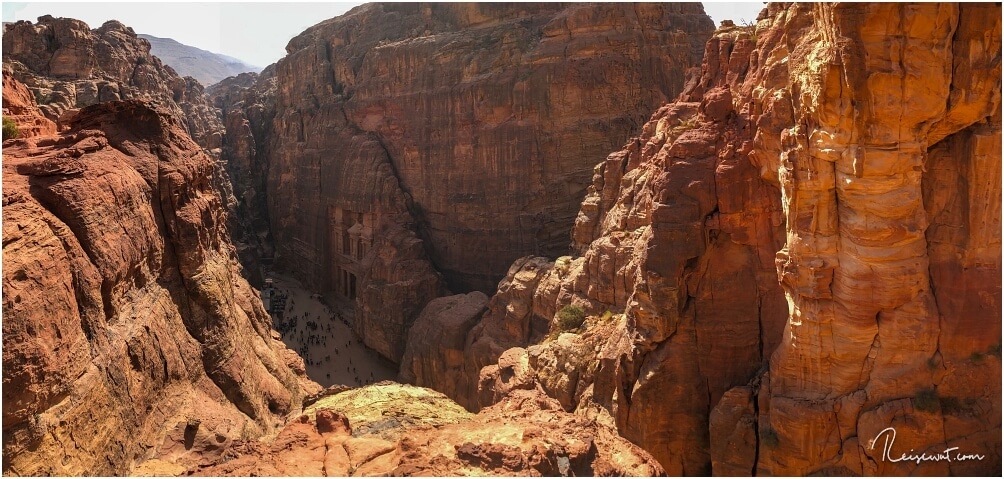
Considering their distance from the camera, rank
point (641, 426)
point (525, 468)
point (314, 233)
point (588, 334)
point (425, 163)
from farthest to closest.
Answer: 1. point (314, 233)
2. point (425, 163)
3. point (588, 334)
4. point (641, 426)
5. point (525, 468)

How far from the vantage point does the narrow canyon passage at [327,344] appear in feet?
131

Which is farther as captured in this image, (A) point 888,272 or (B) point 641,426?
(B) point 641,426

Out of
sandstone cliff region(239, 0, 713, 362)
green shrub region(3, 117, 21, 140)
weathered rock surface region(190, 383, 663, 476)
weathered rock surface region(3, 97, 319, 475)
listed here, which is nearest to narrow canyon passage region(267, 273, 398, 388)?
sandstone cliff region(239, 0, 713, 362)

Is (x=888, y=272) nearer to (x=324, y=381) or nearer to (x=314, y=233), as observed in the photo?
(x=324, y=381)

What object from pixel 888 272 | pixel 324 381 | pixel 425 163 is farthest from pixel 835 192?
pixel 425 163

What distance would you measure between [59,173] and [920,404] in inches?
704

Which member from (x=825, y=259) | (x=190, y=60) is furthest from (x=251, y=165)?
(x=190, y=60)

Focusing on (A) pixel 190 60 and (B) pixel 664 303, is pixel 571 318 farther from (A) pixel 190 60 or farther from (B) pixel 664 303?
(A) pixel 190 60

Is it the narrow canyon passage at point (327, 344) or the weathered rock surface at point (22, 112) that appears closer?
the weathered rock surface at point (22, 112)

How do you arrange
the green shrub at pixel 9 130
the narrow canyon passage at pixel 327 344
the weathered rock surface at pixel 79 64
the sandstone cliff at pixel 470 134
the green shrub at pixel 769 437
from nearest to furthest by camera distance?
the green shrub at pixel 769 437 < the green shrub at pixel 9 130 < the weathered rock surface at pixel 79 64 < the narrow canyon passage at pixel 327 344 < the sandstone cliff at pixel 470 134

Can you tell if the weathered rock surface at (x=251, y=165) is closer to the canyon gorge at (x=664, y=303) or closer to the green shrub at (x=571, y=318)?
the canyon gorge at (x=664, y=303)

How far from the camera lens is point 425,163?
45812 mm
